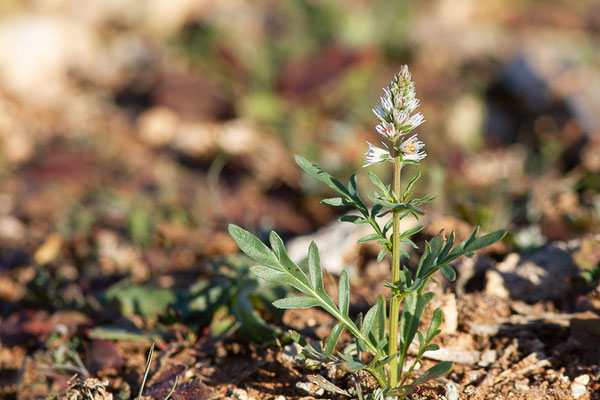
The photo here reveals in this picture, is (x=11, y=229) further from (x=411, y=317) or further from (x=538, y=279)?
(x=538, y=279)

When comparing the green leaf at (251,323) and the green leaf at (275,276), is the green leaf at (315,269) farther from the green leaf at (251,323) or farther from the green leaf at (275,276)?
the green leaf at (251,323)

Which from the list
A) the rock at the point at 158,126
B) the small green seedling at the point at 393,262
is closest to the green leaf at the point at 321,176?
the small green seedling at the point at 393,262

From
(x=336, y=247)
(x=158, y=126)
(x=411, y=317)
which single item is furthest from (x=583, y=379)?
(x=158, y=126)

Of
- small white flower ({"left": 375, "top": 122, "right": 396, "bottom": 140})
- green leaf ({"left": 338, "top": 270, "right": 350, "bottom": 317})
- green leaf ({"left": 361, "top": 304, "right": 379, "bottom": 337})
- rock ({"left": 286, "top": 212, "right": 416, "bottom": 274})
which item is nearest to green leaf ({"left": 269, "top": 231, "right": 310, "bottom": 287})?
green leaf ({"left": 338, "top": 270, "right": 350, "bottom": 317})

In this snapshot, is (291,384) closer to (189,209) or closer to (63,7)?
(189,209)

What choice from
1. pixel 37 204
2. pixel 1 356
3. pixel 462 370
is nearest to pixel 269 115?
pixel 37 204

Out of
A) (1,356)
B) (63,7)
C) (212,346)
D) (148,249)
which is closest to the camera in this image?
(212,346)
